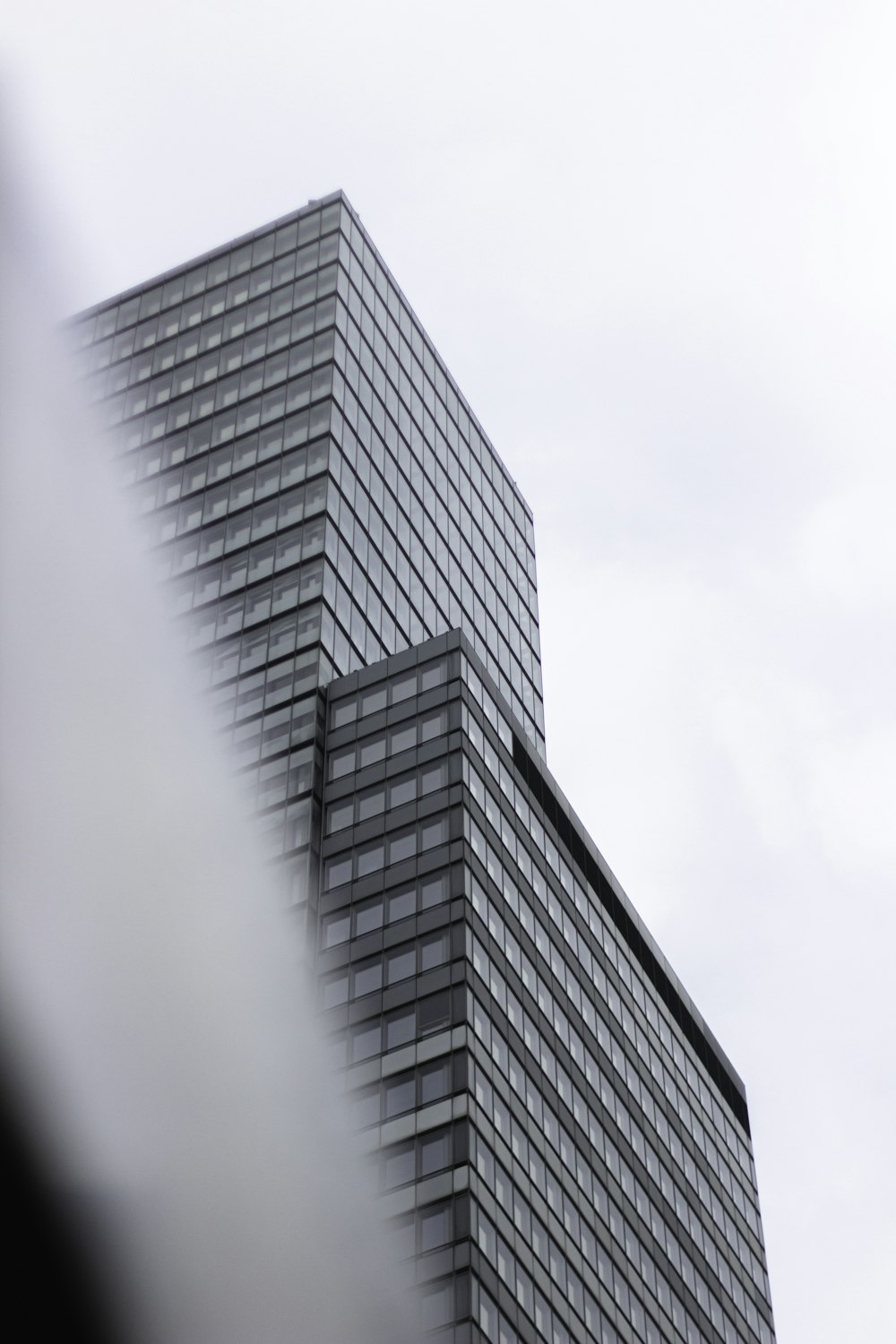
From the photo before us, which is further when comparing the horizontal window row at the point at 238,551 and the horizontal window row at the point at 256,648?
the horizontal window row at the point at 238,551

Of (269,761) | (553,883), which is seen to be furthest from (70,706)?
(553,883)

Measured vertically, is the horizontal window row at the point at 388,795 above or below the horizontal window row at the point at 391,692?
below

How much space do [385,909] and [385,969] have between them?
3220 millimetres

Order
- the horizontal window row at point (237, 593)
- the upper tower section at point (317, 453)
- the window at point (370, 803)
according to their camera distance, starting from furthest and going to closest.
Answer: the upper tower section at point (317, 453) < the horizontal window row at point (237, 593) < the window at point (370, 803)

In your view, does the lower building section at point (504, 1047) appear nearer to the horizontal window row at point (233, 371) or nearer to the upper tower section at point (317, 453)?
the upper tower section at point (317, 453)

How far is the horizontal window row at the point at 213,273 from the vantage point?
13400 centimetres

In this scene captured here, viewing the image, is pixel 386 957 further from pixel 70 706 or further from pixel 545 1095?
pixel 70 706

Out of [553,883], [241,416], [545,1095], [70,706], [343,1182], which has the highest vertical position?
[241,416]

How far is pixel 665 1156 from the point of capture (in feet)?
337

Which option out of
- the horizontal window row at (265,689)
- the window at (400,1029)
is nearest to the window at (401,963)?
the window at (400,1029)

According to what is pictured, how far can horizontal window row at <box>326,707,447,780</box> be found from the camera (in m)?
97.5

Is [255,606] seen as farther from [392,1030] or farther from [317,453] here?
[392,1030]

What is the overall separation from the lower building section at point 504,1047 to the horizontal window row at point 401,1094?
0.30 ft

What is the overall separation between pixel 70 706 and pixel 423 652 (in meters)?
17.2
